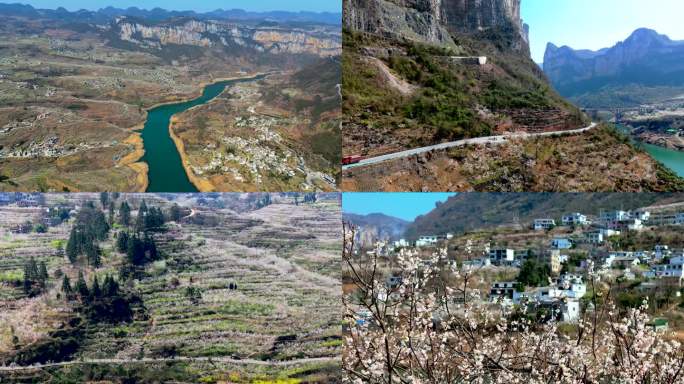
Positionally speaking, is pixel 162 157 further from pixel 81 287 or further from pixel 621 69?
pixel 621 69

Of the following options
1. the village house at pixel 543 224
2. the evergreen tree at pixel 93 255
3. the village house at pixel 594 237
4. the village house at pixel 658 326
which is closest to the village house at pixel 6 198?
the evergreen tree at pixel 93 255

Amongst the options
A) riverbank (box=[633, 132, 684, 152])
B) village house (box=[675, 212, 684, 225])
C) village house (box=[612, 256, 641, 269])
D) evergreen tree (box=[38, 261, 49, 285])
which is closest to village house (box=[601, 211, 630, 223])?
village house (box=[675, 212, 684, 225])

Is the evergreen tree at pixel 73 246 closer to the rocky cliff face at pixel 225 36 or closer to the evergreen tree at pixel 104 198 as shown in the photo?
the evergreen tree at pixel 104 198

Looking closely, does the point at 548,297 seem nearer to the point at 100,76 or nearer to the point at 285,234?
the point at 285,234

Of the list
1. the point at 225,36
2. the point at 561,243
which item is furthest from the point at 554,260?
the point at 225,36

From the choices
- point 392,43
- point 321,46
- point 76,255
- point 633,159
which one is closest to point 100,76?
A: point 76,255

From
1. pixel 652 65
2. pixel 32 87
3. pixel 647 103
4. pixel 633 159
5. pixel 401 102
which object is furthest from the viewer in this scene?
pixel 652 65
